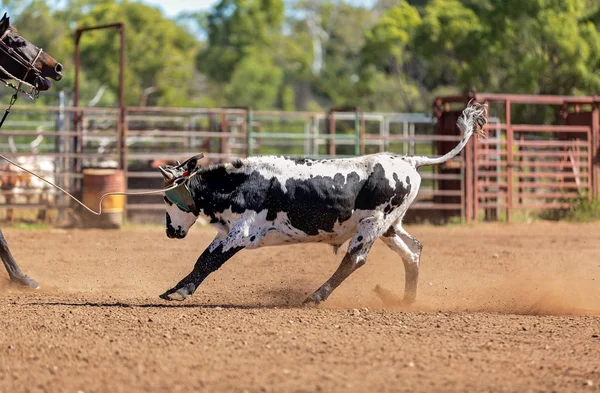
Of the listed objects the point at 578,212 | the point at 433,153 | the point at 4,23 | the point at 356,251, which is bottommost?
the point at 578,212

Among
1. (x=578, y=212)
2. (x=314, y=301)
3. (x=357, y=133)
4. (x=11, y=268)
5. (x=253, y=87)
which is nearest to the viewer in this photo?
(x=314, y=301)

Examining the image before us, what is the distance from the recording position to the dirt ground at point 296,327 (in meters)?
4.91

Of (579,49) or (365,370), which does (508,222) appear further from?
(365,370)

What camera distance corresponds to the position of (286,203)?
7285 millimetres

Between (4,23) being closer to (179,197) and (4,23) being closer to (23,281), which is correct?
(179,197)

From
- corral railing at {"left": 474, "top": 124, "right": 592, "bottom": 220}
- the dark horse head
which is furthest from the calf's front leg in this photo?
corral railing at {"left": 474, "top": 124, "right": 592, "bottom": 220}

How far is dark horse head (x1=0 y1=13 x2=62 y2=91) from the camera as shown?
24.9 ft

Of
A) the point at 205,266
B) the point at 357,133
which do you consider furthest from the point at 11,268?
the point at 357,133

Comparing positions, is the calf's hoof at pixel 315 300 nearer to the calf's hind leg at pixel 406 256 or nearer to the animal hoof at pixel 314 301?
the animal hoof at pixel 314 301

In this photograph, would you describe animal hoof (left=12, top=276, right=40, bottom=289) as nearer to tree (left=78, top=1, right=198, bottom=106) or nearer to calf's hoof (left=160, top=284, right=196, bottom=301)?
calf's hoof (left=160, top=284, right=196, bottom=301)

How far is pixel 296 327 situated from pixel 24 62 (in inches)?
124

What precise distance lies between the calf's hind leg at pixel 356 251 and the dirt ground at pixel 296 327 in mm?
122

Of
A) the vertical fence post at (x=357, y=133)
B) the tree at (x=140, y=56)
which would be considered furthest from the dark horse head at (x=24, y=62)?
the tree at (x=140, y=56)

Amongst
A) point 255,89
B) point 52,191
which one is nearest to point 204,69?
point 255,89
